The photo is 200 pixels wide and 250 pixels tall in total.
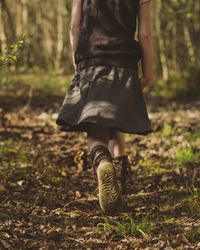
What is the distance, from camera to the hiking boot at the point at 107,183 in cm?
312

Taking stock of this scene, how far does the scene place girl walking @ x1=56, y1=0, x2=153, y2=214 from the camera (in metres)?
3.35

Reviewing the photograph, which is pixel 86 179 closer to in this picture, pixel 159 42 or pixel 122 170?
pixel 122 170

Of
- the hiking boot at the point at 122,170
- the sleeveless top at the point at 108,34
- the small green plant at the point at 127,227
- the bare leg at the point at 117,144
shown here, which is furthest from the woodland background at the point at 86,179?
the sleeveless top at the point at 108,34

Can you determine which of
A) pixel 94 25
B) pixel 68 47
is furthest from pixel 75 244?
pixel 68 47

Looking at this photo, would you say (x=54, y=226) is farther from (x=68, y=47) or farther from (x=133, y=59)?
(x=68, y=47)

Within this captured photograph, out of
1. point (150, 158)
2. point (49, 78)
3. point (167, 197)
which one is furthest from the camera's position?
point (49, 78)

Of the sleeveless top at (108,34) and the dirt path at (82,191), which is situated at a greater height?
the sleeveless top at (108,34)

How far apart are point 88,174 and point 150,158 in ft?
2.71

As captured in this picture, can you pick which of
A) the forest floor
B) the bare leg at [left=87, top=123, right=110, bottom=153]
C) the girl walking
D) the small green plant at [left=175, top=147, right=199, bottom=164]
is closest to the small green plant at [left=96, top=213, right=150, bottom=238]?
the forest floor

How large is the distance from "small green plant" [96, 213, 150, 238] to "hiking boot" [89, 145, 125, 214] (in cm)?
9

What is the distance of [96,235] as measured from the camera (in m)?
3.08

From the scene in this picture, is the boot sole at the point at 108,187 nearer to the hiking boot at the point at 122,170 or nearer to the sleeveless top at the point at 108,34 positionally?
the hiking boot at the point at 122,170

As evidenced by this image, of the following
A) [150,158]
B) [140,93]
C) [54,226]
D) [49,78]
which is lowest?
[49,78]

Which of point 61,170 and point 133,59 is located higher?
point 133,59
